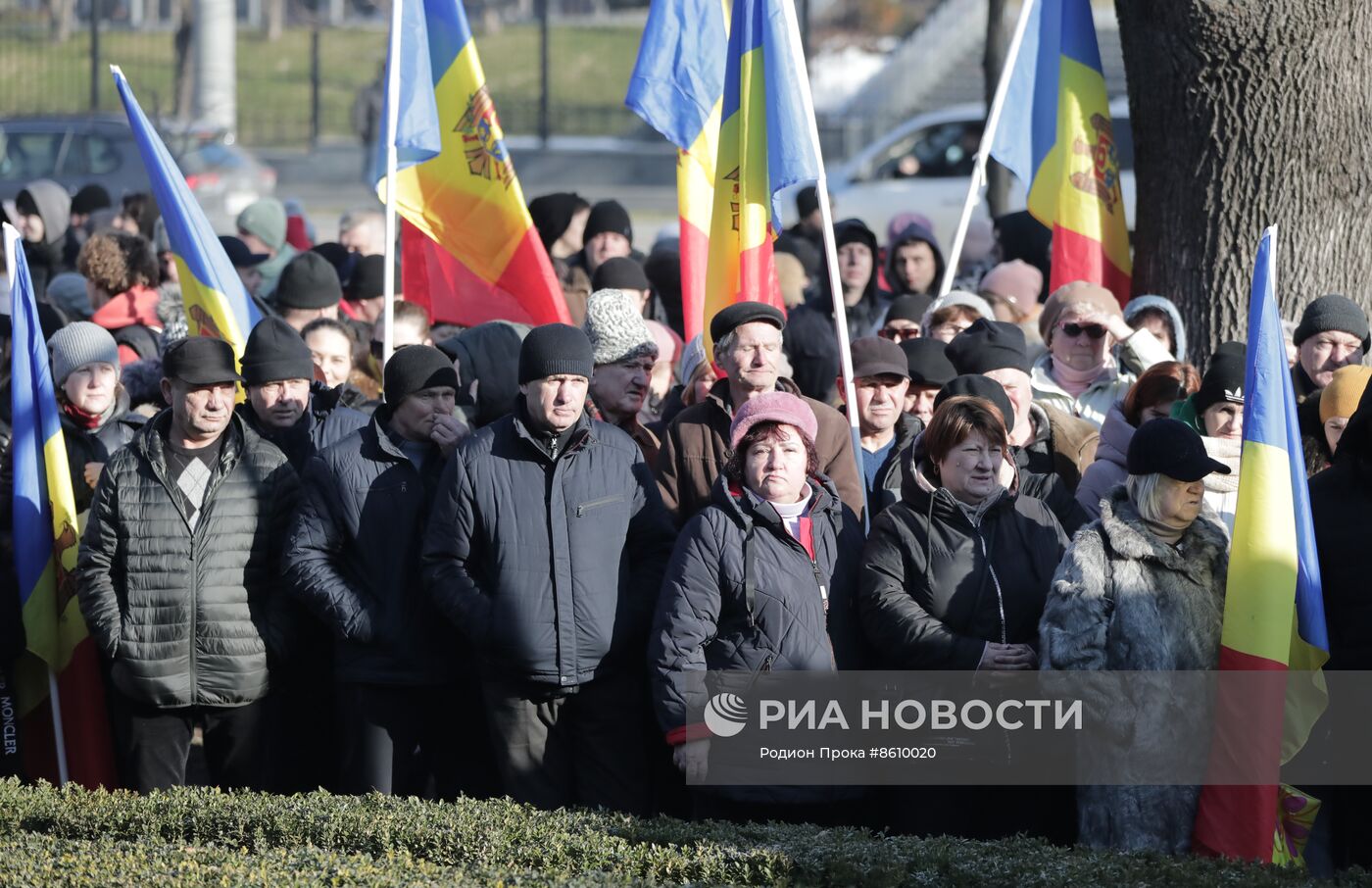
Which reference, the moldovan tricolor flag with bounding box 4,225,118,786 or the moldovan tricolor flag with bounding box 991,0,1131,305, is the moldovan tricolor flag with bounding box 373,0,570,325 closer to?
the moldovan tricolor flag with bounding box 4,225,118,786

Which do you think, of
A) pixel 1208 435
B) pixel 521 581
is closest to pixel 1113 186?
pixel 1208 435

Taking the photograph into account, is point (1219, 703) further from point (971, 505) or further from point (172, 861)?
point (172, 861)

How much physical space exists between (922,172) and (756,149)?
13.1 m

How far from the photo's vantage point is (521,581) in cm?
577

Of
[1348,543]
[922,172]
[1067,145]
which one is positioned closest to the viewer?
[1348,543]

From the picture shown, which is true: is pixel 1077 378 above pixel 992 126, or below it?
below

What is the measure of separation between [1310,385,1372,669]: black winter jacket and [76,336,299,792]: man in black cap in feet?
10.9

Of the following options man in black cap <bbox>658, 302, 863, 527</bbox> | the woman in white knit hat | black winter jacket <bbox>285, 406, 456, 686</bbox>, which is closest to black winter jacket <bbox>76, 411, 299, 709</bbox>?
black winter jacket <bbox>285, 406, 456, 686</bbox>

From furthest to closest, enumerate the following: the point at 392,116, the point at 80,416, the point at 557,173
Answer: the point at 557,173, the point at 392,116, the point at 80,416

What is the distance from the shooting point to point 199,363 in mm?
6086

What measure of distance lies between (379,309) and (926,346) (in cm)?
A: 338

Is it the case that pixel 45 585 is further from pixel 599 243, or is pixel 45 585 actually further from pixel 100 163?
pixel 100 163

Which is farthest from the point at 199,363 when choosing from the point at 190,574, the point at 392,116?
the point at 392,116

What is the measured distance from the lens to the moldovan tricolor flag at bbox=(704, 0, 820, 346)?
695 centimetres
